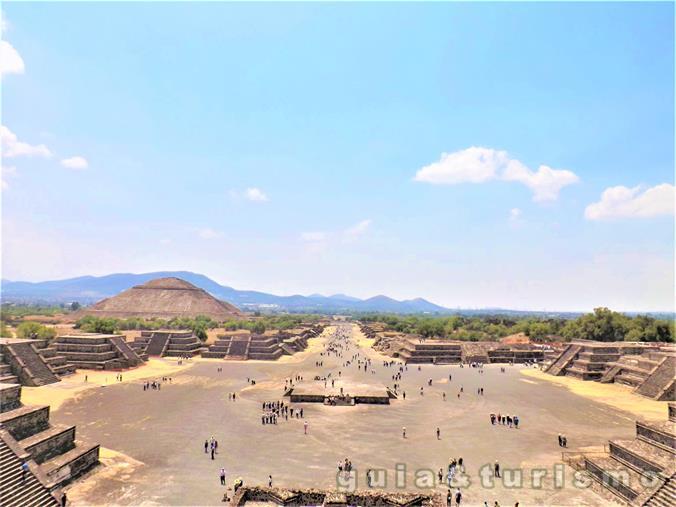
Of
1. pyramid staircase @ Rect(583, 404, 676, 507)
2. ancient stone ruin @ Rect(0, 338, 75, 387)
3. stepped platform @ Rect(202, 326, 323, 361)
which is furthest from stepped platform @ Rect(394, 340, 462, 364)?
ancient stone ruin @ Rect(0, 338, 75, 387)

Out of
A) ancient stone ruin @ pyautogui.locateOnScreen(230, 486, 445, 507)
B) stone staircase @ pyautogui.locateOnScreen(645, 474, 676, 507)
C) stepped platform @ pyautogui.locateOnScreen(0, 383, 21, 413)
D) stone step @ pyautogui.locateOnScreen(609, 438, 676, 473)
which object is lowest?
ancient stone ruin @ pyautogui.locateOnScreen(230, 486, 445, 507)

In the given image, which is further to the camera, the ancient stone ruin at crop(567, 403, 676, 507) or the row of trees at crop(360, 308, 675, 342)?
the row of trees at crop(360, 308, 675, 342)

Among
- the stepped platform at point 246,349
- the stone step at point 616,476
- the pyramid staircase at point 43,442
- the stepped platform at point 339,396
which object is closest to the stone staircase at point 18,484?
the pyramid staircase at point 43,442

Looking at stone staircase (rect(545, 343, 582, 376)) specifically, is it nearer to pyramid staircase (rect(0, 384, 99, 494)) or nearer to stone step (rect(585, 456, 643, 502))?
stone step (rect(585, 456, 643, 502))

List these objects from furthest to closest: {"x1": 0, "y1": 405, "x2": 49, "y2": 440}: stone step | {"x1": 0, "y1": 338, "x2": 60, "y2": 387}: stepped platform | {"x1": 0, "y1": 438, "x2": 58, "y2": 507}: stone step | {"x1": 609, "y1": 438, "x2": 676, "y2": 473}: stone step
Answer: {"x1": 0, "y1": 338, "x2": 60, "y2": 387}: stepped platform
{"x1": 0, "y1": 405, "x2": 49, "y2": 440}: stone step
{"x1": 609, "y1": 438, "x2": 676, "y2": 473}: stone step
{"x1": 0, "y1": 438, "x2": 58, "y2": 507}: stone step

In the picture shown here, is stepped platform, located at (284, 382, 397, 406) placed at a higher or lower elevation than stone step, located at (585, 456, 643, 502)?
lower

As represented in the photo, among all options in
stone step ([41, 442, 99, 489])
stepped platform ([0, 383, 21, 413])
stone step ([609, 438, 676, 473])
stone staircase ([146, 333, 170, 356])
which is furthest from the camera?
stone staircase ([146, 333, 170, 356])

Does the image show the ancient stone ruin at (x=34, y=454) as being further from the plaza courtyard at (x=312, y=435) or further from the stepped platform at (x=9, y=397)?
the plaza courtyard at (x=312, y=435)
